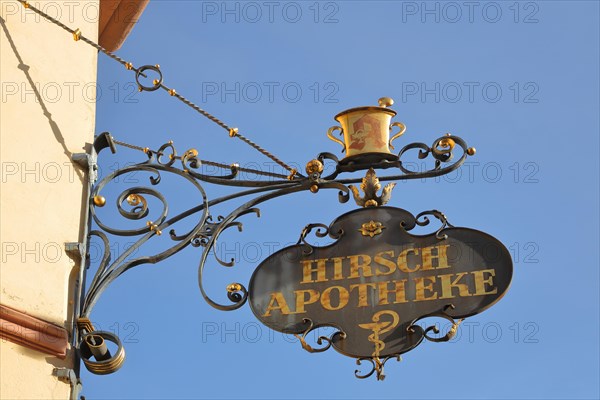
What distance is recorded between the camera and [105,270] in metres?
8.23

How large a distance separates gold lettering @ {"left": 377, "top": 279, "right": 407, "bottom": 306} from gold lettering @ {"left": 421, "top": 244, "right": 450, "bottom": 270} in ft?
0.51

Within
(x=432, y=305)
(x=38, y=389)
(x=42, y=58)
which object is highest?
(x=42, y=58)

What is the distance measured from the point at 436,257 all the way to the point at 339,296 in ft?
1.81

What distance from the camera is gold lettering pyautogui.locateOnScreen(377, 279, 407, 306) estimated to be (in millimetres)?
7957

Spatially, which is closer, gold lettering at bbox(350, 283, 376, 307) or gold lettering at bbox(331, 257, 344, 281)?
gold lettering at bbox(350, 283, 376, 307)

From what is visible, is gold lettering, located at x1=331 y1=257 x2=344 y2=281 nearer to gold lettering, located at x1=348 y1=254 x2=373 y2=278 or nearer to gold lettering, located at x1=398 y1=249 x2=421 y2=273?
gold lettering, located at x1=348 y1=254 x2=373 y2=278

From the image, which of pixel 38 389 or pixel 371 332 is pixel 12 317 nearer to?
pixel 38 389

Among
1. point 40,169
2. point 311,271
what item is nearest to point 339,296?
point 311,271

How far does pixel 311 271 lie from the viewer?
8156 millimetres

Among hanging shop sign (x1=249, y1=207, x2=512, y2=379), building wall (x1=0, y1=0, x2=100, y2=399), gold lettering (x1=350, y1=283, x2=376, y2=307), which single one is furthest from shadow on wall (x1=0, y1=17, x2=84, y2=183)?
gold lettering (x1=350, y1=283, x2=376, y2=307)

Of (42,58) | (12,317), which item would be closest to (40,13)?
(42,58)

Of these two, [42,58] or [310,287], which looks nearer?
[310,287]

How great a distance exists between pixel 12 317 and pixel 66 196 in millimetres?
994

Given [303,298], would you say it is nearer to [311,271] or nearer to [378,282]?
[311,271]
